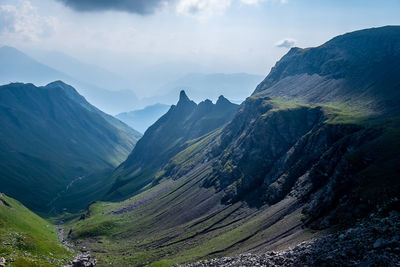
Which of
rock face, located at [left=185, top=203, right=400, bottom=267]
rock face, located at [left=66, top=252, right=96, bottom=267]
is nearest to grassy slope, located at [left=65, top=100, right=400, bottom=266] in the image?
rock face, located at [left=66, top=252, right=96, bottom=267]

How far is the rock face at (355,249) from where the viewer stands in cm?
6338

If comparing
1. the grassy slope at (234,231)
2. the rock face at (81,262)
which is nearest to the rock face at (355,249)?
the grassy slope at (234,231)

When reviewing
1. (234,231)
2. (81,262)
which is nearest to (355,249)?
(234,231)

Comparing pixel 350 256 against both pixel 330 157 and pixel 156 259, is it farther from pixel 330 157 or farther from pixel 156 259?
pixel 156 259

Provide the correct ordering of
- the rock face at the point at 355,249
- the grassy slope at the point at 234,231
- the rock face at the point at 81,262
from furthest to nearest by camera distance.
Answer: the rock face at the point at 81,262
the grassy slope at the point at 234,231
the rock face at the point at 355,249

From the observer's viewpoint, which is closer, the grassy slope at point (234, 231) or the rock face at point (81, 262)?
the grassy slope at point (234, 231)

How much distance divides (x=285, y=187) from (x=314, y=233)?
215 ft

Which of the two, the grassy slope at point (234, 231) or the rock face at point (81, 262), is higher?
the rock face at point (81, 262)

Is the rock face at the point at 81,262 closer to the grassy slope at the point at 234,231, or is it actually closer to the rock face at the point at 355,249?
the grassy slope at the point at 234,231

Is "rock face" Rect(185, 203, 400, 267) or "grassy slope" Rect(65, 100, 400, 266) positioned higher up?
"rock face" Rect(185, 203, 400, 267)

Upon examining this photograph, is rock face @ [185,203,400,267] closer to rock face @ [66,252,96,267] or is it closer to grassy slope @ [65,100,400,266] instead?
grassy slope @ [65,100,400,266]

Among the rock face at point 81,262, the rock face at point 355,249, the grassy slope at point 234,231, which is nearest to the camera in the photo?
the rock face at point 355,249

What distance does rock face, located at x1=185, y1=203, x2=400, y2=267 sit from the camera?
208 ft

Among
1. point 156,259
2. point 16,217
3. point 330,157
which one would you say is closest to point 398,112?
point 330,157
